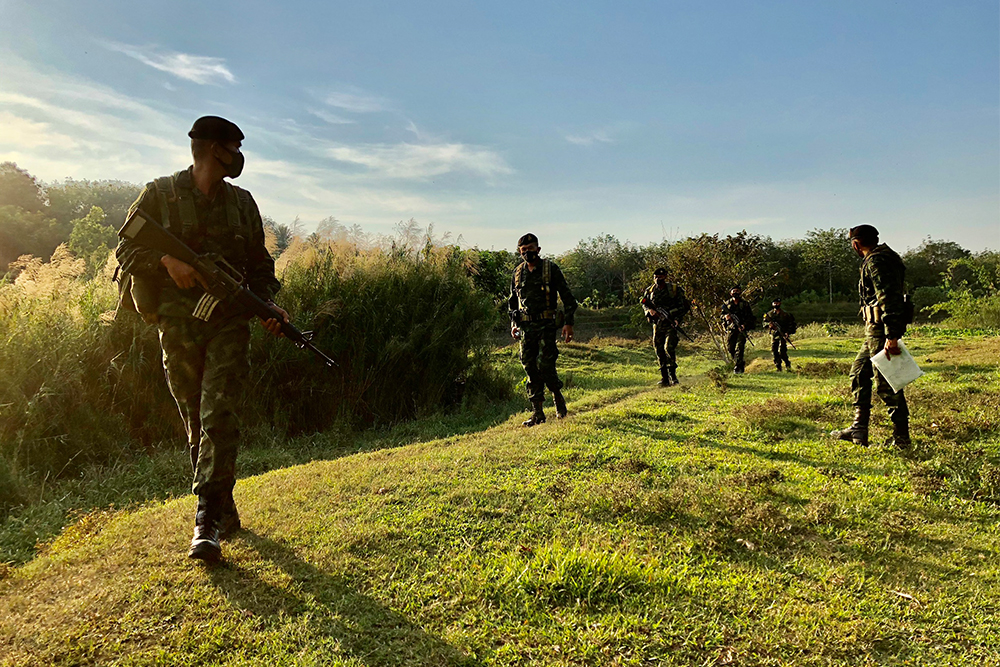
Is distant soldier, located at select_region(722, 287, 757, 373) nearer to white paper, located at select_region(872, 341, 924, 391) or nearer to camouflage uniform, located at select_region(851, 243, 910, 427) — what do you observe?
camouflage uniform, located at select_region(851, 243, 910, 427)

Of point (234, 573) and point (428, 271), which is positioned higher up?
point (428, 271)

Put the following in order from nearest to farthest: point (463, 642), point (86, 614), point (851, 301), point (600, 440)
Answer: point (463, 642) < point (86, 614) < point (600, 440) < point (851, 301)

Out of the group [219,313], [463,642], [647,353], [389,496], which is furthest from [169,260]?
[647,353]

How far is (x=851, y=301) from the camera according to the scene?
4344cm

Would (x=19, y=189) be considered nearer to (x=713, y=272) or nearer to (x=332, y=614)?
(x=713, y=272)

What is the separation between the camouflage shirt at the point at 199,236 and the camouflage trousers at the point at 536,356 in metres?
3.54

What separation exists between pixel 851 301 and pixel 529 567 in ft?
162

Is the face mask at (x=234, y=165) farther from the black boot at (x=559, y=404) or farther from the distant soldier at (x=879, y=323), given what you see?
the distant soldier at (x=879, y=323)

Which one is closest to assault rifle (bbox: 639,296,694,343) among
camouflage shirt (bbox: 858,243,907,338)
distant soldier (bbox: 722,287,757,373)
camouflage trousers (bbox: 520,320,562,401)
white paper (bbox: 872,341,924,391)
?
distant soldier (bbox: 722,287,757,373)

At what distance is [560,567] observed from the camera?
8.47 feet

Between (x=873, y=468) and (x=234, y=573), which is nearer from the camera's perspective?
(x=234, y=573)

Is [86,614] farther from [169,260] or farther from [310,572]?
[169,260]

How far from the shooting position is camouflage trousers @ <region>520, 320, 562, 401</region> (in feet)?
21.2

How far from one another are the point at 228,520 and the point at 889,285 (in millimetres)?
5086
